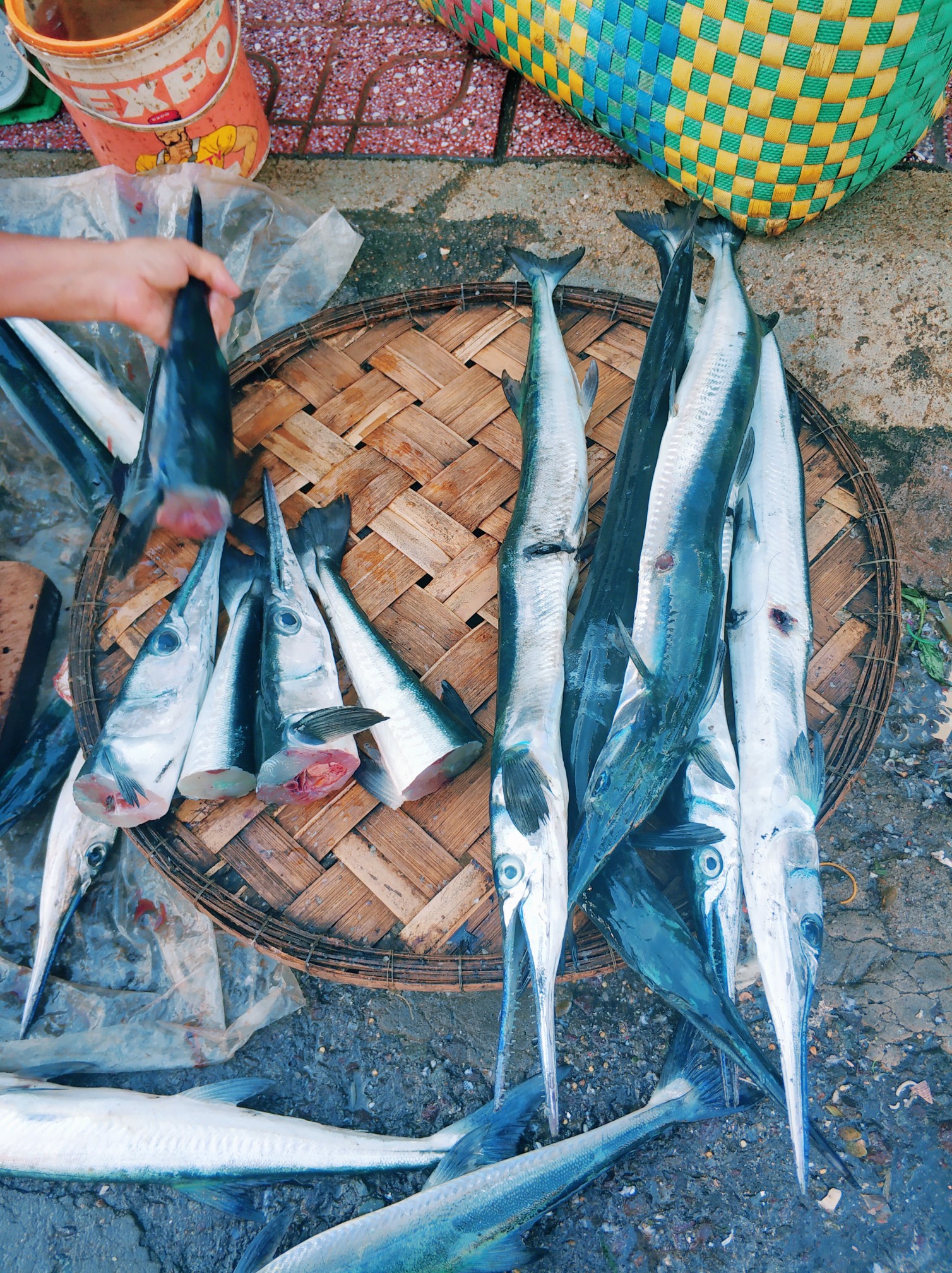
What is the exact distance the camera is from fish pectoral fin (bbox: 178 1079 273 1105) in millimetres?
2480

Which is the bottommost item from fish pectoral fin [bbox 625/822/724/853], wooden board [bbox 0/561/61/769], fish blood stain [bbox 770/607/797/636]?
wooden board [bbox 0/561/61/769]

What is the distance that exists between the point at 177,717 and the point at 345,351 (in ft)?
4.87

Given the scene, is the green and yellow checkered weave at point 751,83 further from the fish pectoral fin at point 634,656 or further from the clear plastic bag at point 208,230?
→ the fish pectoral fin at point 634,656

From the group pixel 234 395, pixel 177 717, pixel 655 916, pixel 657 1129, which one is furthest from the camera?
pixel 234 395

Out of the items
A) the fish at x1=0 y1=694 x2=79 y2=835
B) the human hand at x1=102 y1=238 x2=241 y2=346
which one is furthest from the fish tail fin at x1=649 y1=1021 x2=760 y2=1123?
the human hand at x1=102 y1=238 x2=241 y2=346

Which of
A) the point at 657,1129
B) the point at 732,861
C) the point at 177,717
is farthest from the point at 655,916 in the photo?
the point at 177,717

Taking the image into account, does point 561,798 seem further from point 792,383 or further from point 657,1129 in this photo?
point 792,383

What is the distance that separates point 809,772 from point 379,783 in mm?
1194

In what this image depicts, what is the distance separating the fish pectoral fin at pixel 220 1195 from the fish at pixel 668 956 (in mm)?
1400

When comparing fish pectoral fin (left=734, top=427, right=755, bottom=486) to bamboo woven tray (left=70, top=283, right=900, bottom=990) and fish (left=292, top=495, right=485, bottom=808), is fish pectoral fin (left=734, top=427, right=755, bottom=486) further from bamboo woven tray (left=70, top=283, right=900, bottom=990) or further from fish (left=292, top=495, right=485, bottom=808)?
fish (left=292, top=495, right=485, bottom=808)

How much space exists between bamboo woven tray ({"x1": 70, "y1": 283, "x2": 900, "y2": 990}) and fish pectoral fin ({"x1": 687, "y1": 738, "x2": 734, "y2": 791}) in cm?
33

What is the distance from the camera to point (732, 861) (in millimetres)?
2092

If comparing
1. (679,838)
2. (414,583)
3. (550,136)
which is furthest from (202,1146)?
(550,136)

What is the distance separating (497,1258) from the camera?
2139 millimetres
